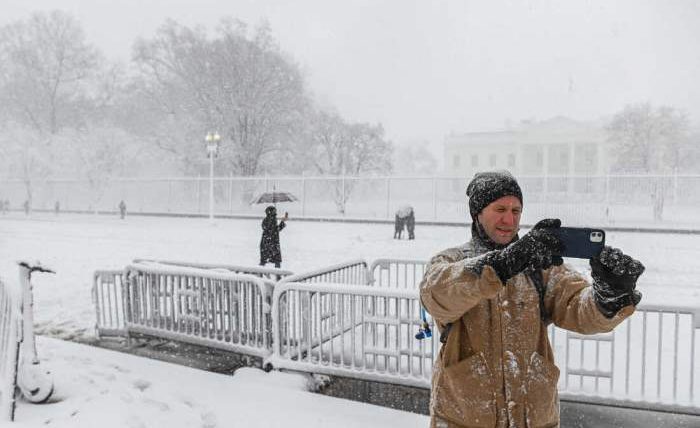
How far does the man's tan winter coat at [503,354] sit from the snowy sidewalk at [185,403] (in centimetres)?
236

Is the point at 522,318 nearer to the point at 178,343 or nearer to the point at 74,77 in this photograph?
the point at 178,343

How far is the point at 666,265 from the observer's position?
13.7 m

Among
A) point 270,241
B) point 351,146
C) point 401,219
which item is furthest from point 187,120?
point 270,241

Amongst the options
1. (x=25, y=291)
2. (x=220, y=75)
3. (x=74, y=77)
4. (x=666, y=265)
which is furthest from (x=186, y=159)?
(x=25, y=291)

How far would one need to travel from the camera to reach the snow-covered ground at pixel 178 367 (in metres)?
4.30

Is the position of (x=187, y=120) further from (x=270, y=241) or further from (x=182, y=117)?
(x=270, y=241)

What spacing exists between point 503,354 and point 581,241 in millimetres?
560

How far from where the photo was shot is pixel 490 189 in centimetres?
217

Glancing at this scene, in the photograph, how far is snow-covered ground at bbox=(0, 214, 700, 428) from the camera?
430cm

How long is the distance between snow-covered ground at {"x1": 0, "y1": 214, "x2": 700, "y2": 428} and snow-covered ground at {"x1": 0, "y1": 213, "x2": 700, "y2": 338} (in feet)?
0.12

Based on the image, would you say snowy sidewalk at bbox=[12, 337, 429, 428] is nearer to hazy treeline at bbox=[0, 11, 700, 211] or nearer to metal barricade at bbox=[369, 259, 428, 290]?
metal barricade at bbox=[369, 259, 428, 290]

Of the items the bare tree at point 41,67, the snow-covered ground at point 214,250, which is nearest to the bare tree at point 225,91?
the bare tree at point 41,67

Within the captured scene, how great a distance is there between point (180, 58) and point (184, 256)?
31.9m

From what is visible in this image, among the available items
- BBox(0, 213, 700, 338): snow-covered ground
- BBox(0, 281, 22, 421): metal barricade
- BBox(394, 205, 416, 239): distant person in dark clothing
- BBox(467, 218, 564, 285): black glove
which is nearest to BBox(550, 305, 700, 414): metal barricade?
BBox(0, 213, 700, 338): snow-covered ground
